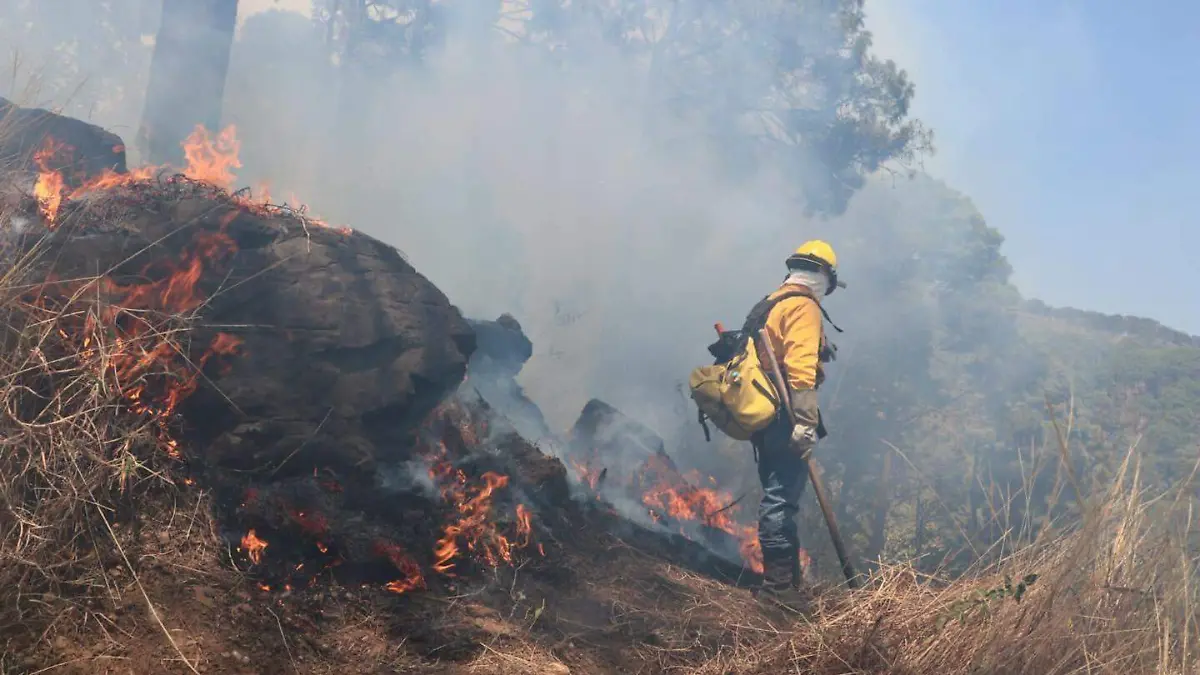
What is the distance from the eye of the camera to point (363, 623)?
3.72m

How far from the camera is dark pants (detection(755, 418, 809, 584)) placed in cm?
547

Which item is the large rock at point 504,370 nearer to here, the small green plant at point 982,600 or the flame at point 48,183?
the flame at point 48,183

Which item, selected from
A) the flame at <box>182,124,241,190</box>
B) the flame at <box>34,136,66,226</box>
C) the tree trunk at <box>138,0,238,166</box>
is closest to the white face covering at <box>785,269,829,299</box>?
the flame at <box>34,136,66,226</box>

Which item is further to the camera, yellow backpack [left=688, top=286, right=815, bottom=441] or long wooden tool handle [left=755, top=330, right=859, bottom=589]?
yellow backpack [left=688, top=286, right=815, bottom=441]

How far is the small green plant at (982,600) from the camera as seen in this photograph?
289 cm

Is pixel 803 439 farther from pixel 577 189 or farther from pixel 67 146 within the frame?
pixel 577 189

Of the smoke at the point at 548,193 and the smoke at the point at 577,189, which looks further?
the smoke at the point at 577,189

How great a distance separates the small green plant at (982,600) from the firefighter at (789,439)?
2.34 metres

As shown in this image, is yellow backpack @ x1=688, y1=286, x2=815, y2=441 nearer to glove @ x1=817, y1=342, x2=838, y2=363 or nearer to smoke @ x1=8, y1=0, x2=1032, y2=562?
glove @ x1=817, y1=342, x2=838, y2=363

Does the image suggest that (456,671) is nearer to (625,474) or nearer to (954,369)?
(625,474)

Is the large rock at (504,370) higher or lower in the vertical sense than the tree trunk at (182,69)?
lower

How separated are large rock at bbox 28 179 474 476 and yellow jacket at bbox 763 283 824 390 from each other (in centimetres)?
219

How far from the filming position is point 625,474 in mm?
8398

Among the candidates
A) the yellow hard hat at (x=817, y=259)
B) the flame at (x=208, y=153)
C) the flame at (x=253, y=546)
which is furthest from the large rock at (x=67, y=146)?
the yellow hard hat at (x=817, y=259)
